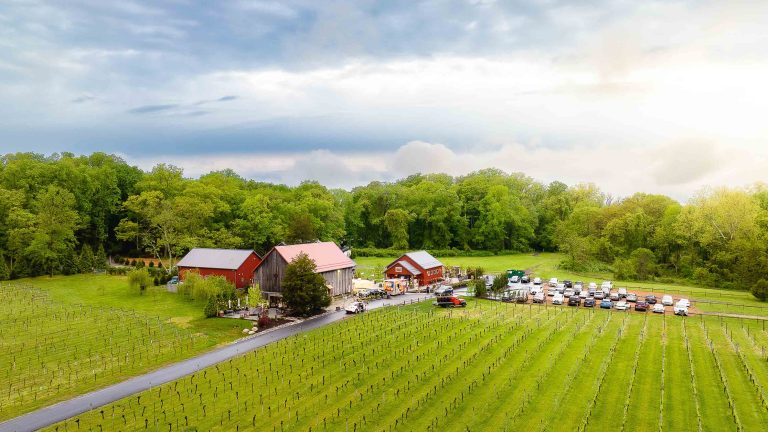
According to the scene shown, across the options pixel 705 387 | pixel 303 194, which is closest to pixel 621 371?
pixel 705 387

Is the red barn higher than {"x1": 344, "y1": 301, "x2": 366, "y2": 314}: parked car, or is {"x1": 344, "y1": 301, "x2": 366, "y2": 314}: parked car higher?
the red barn

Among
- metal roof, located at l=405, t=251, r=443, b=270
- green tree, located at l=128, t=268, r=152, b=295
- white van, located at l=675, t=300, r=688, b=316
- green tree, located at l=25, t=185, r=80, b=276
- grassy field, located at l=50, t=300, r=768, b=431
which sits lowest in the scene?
grassy field, located at l=50, t=300, r=768, b=431

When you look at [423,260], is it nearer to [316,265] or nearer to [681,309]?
[316,265]

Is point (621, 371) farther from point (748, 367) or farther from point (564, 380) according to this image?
point (748, 367)

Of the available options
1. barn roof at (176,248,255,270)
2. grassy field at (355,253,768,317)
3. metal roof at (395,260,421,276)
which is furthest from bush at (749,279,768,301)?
barn roof at (176,248,255,270)

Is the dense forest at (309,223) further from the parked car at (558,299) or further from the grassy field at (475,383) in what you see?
the grassy field at (475,383)

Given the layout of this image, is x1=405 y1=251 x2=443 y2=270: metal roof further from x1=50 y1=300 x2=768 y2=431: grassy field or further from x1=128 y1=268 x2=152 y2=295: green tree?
x1=128 y1=268 x2=152 y2=295: green tree

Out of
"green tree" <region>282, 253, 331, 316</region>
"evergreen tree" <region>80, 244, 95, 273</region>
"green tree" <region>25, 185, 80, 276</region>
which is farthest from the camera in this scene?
"evergreen tree" <region>80, 244, 95, 273</region>
